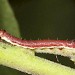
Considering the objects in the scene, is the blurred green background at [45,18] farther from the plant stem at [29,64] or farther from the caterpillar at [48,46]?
the plant stem at [29,64]

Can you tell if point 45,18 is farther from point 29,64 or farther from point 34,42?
point 29,64

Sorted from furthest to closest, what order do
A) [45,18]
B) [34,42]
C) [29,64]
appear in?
1. [45,18]
2. [34,42]
3. [29,64]

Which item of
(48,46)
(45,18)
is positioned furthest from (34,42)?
(45,18)

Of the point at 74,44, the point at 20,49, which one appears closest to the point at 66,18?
the point at 74,44

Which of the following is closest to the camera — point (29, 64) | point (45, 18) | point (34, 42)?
point (29, 64)

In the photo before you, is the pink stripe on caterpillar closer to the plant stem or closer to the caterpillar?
the caterpillar

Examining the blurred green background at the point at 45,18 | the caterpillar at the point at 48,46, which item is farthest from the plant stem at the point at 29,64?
the blurred green background at the point at 45,18
